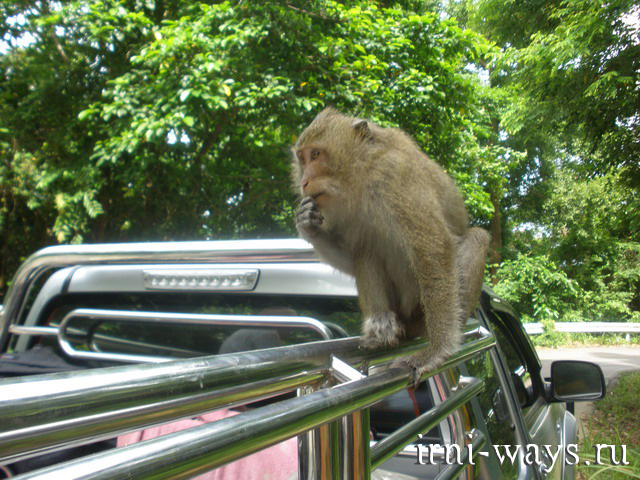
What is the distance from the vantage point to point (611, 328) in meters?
16.2

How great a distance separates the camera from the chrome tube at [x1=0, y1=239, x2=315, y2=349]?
8.21 ft

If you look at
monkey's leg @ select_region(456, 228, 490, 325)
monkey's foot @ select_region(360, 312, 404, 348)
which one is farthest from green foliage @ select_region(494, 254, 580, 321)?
monkey's foot @ select_region(360, 312, 404, 348)

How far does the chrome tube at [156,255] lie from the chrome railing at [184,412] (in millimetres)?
1584

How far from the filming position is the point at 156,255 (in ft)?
8.66

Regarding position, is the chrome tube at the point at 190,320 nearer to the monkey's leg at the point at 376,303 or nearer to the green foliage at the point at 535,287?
the monkey's leg at the point at 376,303

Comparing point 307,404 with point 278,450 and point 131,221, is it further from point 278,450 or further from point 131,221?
point 131,221

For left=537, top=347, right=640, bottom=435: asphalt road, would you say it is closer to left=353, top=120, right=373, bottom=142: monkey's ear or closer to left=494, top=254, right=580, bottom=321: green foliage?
left=494, top=254, right=580, bottom=321: green foliage

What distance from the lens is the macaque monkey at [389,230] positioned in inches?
93.1

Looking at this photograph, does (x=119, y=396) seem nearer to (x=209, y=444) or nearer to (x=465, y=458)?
(x=209, y=444)

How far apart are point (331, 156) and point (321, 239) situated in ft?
1.62

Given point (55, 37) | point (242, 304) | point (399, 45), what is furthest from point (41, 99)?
point (242, 304)

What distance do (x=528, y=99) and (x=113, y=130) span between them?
7.83 m

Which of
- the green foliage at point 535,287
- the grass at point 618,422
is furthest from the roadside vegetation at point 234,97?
the green foliage at point 535,287

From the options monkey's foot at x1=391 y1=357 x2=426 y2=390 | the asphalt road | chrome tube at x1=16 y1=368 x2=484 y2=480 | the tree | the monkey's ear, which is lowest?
the asphalt road
